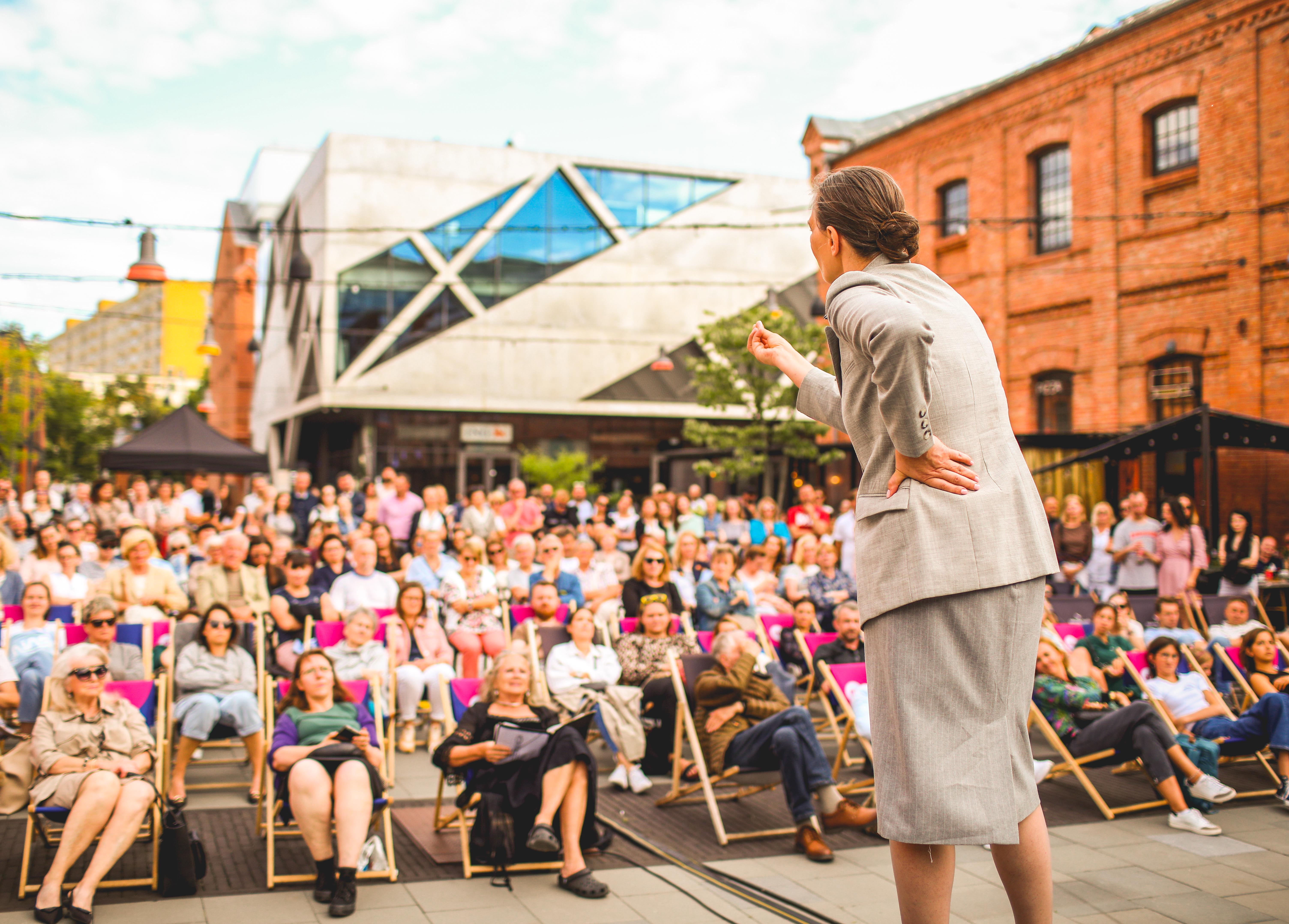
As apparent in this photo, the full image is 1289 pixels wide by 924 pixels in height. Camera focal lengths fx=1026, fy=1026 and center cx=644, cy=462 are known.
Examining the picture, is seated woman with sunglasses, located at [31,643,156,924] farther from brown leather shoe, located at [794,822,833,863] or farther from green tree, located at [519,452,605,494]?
green tree, located at [519,452,605,494]

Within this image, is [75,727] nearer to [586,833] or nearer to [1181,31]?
[586,833]

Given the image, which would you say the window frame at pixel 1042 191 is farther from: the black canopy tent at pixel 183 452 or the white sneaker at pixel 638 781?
the white sneaker at pixel 638 781

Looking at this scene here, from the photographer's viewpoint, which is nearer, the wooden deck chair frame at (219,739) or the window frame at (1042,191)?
the wooden deck chair frame at (219,739)

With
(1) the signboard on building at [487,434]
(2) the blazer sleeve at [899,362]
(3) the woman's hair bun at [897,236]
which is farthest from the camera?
(1) the signboard on building at [487,434]

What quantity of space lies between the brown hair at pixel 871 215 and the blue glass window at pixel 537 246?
1110 inches

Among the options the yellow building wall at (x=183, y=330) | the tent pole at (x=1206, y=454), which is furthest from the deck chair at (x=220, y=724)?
the yellow building wall at (x=183, y=330)

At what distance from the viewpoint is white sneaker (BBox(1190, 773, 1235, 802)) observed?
6.32m

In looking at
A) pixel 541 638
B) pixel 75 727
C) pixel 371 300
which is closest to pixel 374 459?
pixel 371 300

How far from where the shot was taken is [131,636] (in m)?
7.40

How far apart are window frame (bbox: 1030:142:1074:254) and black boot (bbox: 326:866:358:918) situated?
1693cm

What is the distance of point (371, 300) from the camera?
2872 centimetres

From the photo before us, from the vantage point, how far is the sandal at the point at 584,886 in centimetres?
490

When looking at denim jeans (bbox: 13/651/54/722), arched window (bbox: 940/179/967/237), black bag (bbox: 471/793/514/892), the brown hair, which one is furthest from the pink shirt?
arched window (bbox: 940/179/967/237)

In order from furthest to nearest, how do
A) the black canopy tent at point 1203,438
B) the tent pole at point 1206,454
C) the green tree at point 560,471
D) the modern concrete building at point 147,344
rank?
the modern concrete building at point 147,344, the green tree at point 560,471, the black canopy tent at point 1203,438, the tent pole at point 1206,454
